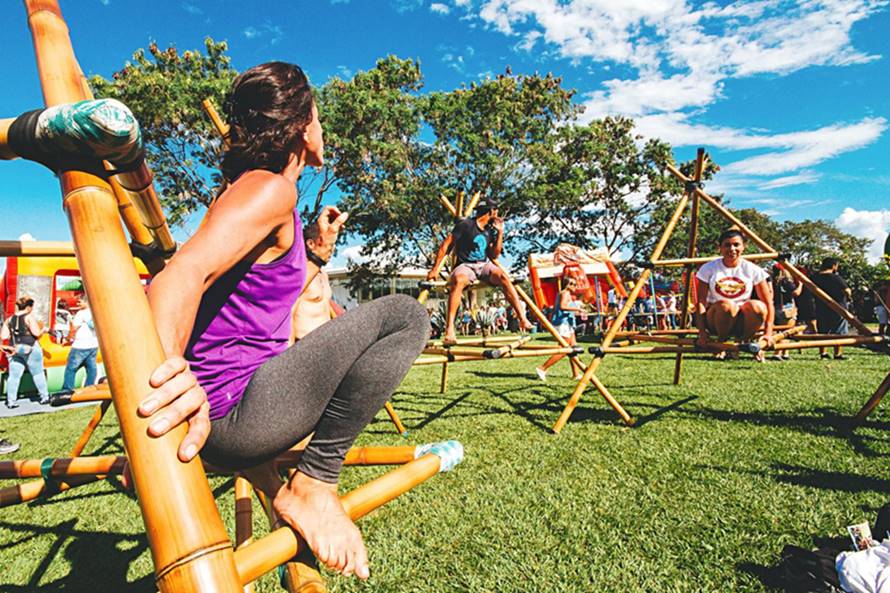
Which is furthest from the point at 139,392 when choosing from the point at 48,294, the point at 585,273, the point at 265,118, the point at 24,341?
the point at 585,273

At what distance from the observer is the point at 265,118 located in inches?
52.3

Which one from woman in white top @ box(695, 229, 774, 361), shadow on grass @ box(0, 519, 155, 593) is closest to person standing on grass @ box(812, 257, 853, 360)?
woman in white top @ box(695, 229, 774, 361)

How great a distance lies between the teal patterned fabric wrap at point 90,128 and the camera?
27.6 inches

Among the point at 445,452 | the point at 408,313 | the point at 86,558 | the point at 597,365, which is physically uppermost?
the point at 408,313

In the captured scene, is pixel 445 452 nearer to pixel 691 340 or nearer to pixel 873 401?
pixel 691 340

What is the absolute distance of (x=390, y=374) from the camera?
4.12ft

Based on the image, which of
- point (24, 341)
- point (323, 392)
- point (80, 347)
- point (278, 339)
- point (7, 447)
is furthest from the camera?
point (24, 341)

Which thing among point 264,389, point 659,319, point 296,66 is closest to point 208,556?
point 264,389

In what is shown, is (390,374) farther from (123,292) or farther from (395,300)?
(123,292)

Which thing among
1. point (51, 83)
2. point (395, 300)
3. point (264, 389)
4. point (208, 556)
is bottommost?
point (208, 556)

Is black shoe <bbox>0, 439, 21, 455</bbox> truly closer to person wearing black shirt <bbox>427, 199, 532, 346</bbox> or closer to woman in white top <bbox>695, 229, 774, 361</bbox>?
person wearing black shirt <bbox>427, 199, 532, 346</bbox>

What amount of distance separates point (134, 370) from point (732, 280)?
20.7ft

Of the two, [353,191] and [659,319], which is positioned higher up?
[353,191]

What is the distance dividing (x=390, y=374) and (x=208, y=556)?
26.3 inches
